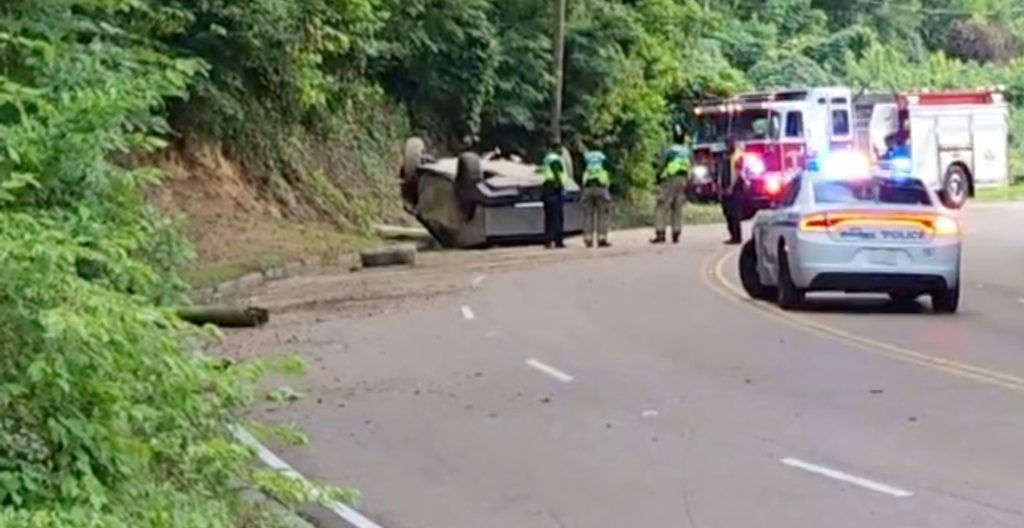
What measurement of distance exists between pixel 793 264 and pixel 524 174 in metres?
16.4

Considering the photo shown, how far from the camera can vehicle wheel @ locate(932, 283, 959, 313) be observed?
2116cm

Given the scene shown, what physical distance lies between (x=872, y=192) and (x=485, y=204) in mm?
15153

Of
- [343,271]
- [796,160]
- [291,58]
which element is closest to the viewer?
[343,271]

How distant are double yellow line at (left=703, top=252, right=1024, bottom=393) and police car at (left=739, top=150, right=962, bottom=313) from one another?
1.93 feet

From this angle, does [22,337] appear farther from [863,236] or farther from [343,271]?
[343,271]

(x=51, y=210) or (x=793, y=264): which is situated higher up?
(x=51, y=210)

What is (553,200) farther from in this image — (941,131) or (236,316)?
(941,131)

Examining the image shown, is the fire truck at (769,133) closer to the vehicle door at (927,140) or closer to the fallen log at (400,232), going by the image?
the vehicle door at (927,140)

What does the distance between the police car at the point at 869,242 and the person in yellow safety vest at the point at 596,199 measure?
14229 mm

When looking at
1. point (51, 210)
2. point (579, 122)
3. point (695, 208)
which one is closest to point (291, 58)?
point (579, 122)

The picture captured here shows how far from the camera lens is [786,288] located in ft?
70.7

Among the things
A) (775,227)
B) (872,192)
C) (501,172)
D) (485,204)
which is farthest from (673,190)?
(872,192)

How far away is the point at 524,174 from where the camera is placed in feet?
122

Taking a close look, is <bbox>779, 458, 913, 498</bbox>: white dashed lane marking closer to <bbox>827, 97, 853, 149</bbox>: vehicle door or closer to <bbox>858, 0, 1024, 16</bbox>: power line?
<bbox>827, 97, 853, 149</bbox>: vehicle door
